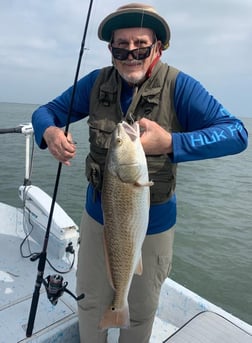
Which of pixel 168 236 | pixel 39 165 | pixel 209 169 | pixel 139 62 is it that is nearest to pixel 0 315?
pixel 168 236

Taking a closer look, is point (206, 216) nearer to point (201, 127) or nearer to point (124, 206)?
point (201, 127)

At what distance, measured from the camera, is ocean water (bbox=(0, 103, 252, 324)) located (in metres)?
6.40

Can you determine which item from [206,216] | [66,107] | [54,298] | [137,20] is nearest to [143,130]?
[137,20]

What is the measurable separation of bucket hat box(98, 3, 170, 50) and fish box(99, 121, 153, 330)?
2.71 ft

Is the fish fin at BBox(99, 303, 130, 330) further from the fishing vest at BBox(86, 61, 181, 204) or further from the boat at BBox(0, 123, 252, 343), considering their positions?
the fishing vest at BBox(86, 61, 181, 204)

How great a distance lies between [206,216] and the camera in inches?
391

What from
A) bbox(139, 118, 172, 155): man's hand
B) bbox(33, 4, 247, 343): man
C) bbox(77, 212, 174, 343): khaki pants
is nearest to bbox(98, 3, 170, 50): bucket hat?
bbox(33, 4, 247, 343): man

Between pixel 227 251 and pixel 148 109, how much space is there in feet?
21.0

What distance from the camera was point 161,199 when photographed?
2299 mm

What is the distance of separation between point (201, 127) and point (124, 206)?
749 millimetres

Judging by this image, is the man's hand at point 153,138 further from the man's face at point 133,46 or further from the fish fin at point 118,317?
the fish fin at point 118,317

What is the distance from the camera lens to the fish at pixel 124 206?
168 centimetres

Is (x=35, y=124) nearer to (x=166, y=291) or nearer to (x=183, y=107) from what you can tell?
(x=183, y=107)

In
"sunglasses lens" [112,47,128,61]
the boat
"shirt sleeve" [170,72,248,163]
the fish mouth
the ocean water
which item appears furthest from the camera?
the ocean water
